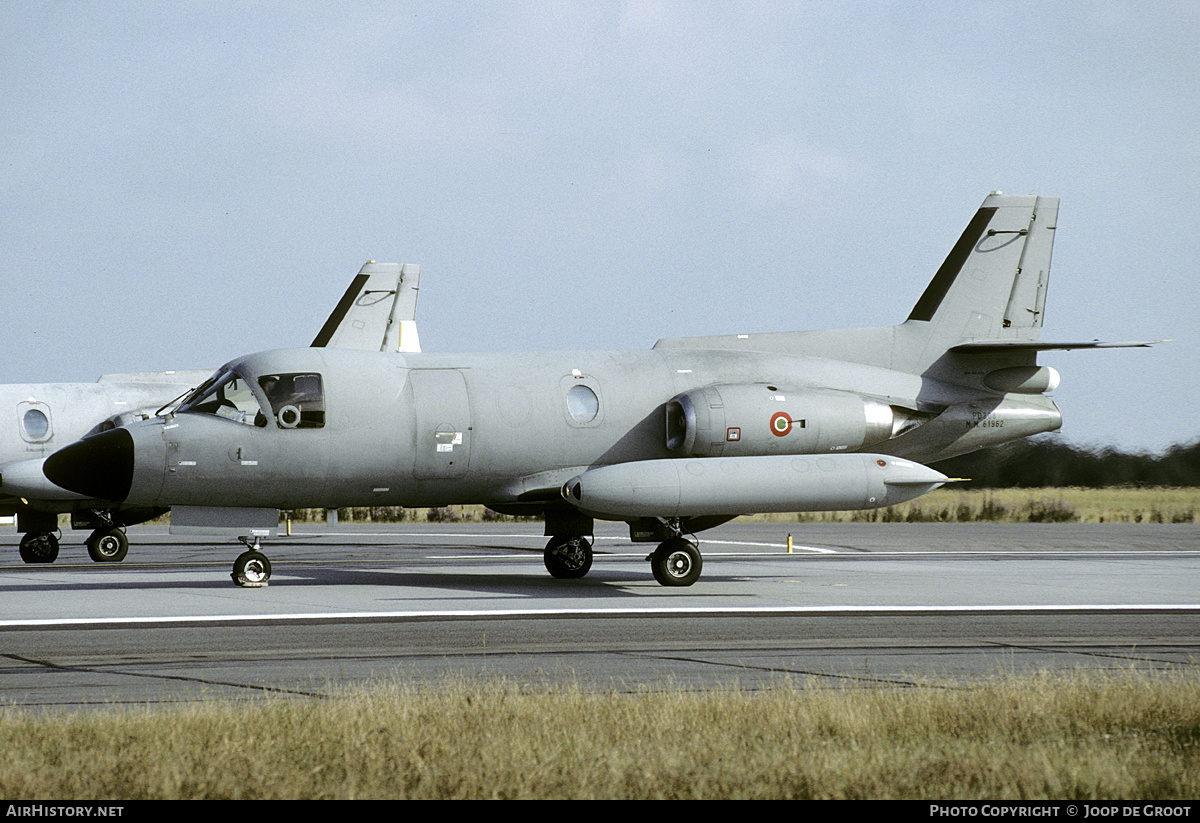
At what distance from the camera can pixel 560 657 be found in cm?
1199

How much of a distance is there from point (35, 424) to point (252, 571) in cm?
1050

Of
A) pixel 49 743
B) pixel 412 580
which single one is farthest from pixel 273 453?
pixel 49 743

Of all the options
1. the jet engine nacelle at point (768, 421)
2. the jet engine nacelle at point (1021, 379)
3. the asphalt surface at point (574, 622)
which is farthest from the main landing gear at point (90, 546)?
the jet engine nacelle at point (1021, 379)

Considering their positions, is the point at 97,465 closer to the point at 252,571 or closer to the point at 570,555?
the point at 252,571

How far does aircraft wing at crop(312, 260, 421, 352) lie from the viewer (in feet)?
117

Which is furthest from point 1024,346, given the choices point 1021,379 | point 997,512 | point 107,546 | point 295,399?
point 997,512

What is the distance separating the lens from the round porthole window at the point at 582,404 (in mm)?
19938

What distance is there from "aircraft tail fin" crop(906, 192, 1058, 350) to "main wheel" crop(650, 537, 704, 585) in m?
5.95

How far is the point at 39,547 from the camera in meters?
26.4

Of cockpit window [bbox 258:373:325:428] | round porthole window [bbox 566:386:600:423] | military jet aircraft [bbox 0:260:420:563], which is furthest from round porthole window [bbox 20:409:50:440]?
round porthole window [bbox 566:386:600:423]

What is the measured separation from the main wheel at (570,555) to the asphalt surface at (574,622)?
0.38 meters

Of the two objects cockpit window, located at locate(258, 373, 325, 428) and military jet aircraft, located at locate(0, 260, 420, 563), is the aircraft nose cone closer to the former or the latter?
cockpit window, located at locate(258, 373, 325, 428)

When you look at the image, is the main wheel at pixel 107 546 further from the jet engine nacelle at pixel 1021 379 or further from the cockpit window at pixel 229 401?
the jet engine nacelle at pixel 1021 379

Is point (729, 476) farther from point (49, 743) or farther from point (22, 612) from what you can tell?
point (49, 743)
